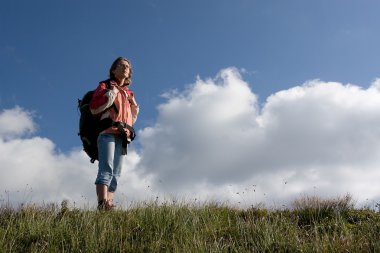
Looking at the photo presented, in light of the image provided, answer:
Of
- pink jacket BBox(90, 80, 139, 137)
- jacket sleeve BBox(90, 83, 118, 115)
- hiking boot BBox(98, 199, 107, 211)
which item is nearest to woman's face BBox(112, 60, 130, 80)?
pink jacket BBox(90, 80, 139, 137)

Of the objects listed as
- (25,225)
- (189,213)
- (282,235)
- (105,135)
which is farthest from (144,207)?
(282,235)

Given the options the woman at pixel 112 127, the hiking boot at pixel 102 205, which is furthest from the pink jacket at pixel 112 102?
the hiking boot at pixel 102 205

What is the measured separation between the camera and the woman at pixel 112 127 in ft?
19.9

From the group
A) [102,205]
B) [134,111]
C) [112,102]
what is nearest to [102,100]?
[112,102]

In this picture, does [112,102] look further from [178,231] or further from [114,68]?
[178,231]

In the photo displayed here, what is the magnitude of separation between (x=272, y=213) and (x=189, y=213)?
123 centimetres

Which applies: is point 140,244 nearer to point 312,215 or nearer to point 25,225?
point 25,225

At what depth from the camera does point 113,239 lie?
15.3 feet

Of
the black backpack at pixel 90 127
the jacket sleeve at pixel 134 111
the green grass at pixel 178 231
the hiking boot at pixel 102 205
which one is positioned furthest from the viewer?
the jacket sleeve at pixel 134 111

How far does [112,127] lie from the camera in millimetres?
6223

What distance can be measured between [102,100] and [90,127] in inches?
18.1

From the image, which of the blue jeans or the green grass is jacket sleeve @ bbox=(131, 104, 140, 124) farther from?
the green grass

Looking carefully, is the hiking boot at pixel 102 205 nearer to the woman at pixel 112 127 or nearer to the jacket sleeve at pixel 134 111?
the woman at pixel 112 127

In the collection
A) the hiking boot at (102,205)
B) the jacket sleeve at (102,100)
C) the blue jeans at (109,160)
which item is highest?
the jacket sleeve at (102,100)
